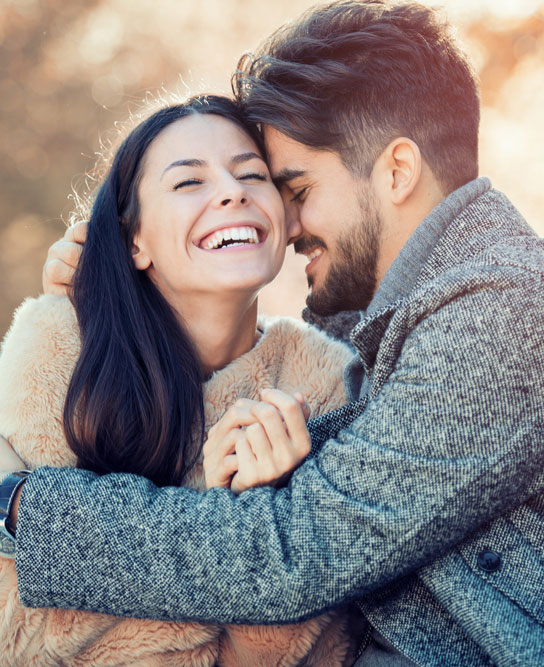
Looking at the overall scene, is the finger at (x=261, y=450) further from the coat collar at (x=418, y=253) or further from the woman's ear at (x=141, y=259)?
the woman's ear at (x=141, y=259)

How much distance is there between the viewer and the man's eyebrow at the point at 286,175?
7.80ft

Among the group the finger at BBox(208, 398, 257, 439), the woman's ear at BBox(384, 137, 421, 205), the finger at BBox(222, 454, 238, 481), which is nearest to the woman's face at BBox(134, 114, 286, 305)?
the woman's ear at BBox(384, 137, 421, 205)

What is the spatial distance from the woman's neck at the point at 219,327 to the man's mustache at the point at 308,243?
254 mm

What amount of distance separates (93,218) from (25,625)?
131 cm

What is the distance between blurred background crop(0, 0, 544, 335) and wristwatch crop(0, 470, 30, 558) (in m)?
4.24

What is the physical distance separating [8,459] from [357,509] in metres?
0.96

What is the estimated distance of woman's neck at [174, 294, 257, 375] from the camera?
7.61ft

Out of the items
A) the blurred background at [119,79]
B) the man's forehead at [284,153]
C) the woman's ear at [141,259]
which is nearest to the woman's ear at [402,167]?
the man's forehead at [284,153]

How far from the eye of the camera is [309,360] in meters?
2.34

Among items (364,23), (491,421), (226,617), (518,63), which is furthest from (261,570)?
(518,63)

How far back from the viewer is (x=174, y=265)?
2275 millimetres

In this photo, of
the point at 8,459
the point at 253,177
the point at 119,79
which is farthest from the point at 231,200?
the point at 119,79

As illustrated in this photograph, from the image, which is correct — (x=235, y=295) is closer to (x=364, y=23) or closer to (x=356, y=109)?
(x=356, y=109)

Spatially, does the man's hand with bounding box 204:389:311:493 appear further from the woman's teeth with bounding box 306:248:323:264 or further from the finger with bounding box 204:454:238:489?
the woman's teeth with bounding box 306:248:323:264
